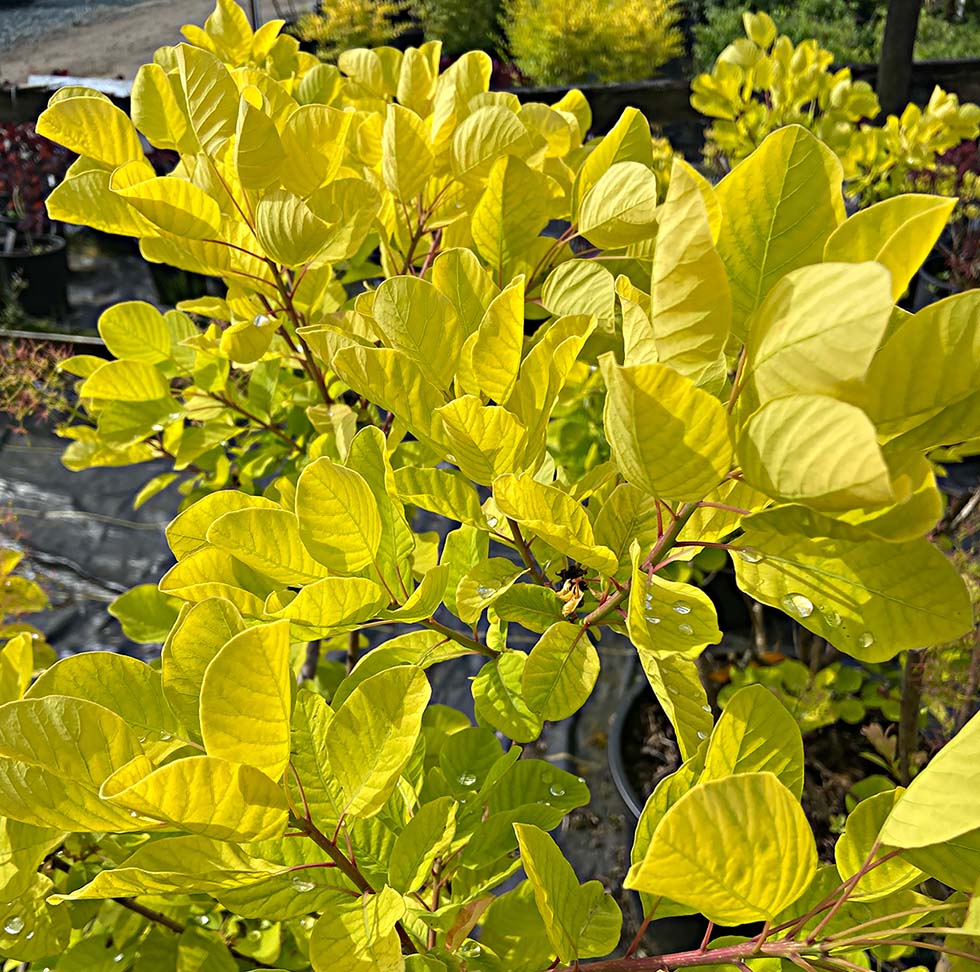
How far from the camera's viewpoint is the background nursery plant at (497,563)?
0.36 meters

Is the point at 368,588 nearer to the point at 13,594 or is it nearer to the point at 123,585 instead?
the point at 13,594

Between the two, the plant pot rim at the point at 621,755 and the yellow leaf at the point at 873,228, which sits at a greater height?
the yellow leaf at the point at 873,228

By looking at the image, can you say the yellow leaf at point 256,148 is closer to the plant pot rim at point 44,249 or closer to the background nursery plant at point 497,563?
the background nursery plant at point 497,563

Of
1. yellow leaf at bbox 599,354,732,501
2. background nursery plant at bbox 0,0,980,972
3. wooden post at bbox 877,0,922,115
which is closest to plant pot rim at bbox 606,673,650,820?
background nursery plant at bbox 0,0,980,972

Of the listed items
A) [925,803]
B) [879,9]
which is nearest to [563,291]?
[925,803]

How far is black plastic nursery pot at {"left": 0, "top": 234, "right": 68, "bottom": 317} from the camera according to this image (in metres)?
4.40

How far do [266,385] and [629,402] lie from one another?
75 centimetres

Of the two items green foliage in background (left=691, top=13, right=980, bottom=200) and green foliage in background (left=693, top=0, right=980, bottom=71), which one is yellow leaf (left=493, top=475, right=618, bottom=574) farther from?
green foliage in background (left=693, top=0, right=980, bottom=71)

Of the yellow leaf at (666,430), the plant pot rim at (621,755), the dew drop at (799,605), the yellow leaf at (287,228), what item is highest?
the yellow leaf at (287,228)

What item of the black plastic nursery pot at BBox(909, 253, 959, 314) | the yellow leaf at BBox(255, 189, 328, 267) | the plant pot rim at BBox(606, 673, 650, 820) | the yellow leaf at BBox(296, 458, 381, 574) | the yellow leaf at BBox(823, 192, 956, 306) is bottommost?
the plant pot rim at BBox(606, 673, 650, 820)

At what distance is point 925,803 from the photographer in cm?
38

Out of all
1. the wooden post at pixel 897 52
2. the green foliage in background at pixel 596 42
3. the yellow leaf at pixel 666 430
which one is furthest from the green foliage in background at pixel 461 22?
the yellow leaf at pixel 666 430

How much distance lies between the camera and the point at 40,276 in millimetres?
4438

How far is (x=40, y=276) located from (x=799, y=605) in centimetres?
479
